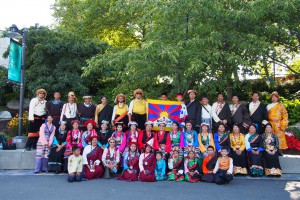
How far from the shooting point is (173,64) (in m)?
8.91

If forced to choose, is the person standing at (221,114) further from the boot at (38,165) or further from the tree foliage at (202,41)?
the boot at (38,165)

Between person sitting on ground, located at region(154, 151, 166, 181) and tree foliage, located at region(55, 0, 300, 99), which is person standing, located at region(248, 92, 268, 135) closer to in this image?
tree foliage, located at region(55, 0, 300, 99)

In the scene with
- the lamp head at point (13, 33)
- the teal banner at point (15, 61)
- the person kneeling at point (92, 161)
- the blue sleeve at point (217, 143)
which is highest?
the lamp head at point (13, 33)

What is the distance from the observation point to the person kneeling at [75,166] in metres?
7.38

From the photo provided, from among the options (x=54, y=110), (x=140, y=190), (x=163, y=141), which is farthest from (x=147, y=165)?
(x=54, y=110)

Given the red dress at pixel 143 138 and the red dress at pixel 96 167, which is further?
the red dress at pixel 143 138

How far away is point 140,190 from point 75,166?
1.79 meters

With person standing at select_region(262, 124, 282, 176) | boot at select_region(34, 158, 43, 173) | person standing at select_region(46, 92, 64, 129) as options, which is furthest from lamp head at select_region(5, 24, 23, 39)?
person standing at select_region(262, 124, 282, 176)

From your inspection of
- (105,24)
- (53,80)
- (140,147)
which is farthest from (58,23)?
(140,147)

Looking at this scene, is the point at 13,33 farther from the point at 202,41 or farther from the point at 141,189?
the point at 141,189

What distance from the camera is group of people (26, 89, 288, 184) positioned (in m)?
7.60

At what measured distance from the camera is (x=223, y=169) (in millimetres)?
7289

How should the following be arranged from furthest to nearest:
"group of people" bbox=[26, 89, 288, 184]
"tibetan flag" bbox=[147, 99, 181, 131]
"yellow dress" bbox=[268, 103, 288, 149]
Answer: "tibetan flag" bbox=[147, 99, 181, 131] → "yellow dress" bbox=[268, 103, 288, 149] → "group of people" bbox=[26, 89, 288, 184]

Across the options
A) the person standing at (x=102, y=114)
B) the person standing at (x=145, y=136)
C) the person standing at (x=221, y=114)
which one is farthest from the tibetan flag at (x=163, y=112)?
the person standing at (x=102, y=114)
